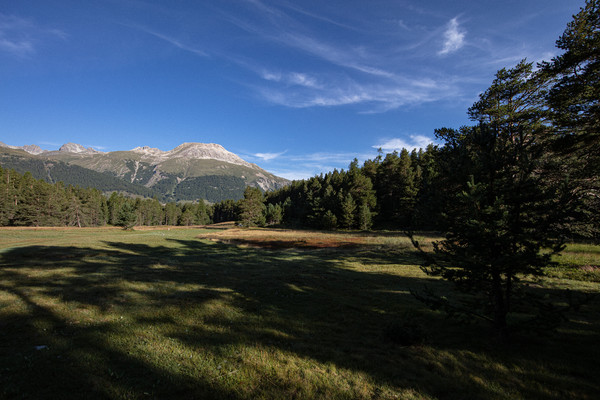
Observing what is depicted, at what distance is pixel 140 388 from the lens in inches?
217

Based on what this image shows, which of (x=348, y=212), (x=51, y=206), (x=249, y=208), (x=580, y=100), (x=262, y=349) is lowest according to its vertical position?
(x=51, y=206)

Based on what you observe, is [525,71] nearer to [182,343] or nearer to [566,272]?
[566,272]

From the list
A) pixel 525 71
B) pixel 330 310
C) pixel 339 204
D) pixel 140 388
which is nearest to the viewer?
pixel 140 388

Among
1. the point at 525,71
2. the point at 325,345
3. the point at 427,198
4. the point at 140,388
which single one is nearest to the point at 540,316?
the point at 427,198

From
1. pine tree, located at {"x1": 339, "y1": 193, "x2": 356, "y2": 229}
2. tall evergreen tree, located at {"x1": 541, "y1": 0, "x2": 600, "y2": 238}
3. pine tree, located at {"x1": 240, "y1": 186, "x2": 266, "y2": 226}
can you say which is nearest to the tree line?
pine tree, located at {"x1": 240, "y1": 186, "x2": 266, "y2": 226}

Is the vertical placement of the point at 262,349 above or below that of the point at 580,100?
below

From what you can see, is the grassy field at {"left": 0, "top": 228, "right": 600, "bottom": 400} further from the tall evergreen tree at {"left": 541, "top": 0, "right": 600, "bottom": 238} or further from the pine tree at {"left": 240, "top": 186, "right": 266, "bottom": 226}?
the pine tree at {"left": 240, "top": 186, "right": 266, "bottom": 226}

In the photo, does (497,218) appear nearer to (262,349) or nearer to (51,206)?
(262,349)

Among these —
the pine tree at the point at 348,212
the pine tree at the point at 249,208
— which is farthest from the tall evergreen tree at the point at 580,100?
the pine tree at the point at 249,208

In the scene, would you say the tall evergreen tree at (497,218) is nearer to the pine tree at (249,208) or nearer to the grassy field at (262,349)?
the grassy field at (262,349)

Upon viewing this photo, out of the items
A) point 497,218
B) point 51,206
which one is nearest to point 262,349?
point 497,218

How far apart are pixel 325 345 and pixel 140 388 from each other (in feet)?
16.8

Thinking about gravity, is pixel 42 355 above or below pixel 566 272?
below

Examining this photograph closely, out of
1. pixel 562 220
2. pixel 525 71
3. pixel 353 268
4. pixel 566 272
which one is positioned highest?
pixel 525 71
